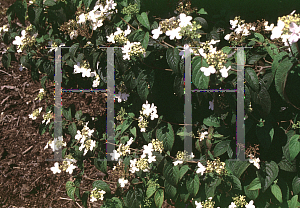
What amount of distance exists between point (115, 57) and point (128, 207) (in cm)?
139

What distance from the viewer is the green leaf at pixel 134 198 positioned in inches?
94.1

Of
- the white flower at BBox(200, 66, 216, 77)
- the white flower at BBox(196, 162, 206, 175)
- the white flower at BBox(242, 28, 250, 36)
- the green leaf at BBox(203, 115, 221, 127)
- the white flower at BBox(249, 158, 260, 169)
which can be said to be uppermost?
the white flower at BBox(242, 28, 250, 36)

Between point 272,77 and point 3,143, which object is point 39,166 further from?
point 272,77

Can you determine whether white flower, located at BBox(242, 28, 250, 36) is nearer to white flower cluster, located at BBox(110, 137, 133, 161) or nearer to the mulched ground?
white flower cluster, located at BBox(110, 137, 133, 161)

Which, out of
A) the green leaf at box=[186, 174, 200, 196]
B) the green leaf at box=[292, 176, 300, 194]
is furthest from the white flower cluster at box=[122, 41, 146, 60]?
the green leaf at box=[292, 176, 300, 194]

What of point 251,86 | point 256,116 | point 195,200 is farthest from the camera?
point 195,200

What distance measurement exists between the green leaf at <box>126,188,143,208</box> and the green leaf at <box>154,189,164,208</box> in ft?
0.64

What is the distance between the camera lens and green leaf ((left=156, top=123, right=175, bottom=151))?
2.14 meters

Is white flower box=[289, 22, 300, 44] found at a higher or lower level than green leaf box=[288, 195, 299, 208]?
higher

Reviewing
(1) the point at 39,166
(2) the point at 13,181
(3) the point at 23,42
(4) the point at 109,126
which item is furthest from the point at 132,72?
(2) the point at 13,181

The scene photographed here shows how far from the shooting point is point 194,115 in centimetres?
246

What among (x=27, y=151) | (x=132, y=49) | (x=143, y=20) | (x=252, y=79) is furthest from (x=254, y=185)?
(x=27, y=151)

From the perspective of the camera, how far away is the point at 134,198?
2.40 metres

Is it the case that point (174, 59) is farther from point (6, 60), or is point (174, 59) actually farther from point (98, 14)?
point (6, 60)
